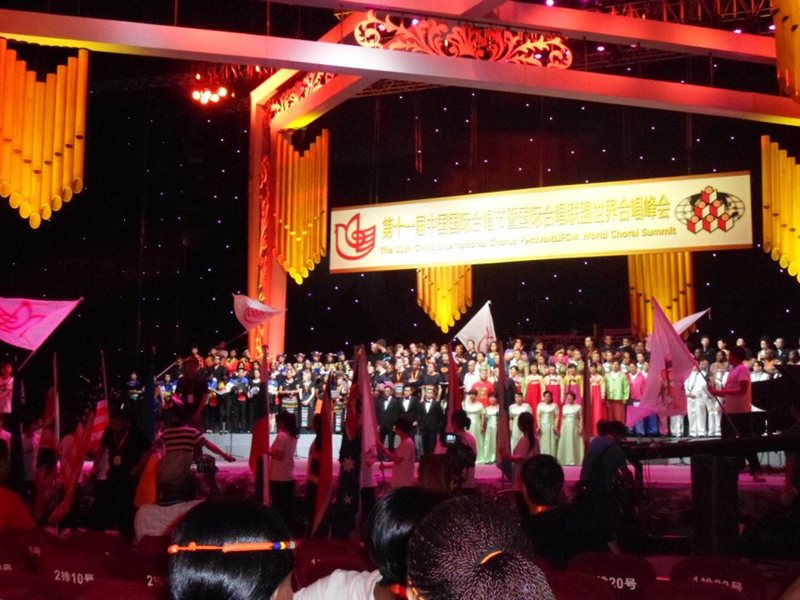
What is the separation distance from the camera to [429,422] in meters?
14.1

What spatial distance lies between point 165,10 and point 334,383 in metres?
6.31

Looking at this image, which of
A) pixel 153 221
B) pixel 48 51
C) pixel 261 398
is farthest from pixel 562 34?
pixel 153 221

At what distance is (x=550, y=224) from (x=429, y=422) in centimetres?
340

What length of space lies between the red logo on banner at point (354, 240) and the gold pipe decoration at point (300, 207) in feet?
0.97

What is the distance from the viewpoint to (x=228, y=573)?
1.57 meters

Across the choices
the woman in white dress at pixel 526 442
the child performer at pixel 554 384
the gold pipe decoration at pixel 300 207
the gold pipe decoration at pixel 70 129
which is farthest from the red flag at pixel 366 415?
the gold pipe decoration at pixel 300 207

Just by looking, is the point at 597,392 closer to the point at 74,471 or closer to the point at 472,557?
the point at 74,471

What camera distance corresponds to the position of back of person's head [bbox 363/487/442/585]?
2291 millimetres

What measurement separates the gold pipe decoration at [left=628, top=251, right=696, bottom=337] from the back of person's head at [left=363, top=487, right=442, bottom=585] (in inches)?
565

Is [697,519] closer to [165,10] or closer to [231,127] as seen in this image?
[165,10]

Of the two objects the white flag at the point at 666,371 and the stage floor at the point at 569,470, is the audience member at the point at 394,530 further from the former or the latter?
the white flag at the point at 666,371

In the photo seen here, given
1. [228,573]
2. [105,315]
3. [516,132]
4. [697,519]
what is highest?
[516,132]

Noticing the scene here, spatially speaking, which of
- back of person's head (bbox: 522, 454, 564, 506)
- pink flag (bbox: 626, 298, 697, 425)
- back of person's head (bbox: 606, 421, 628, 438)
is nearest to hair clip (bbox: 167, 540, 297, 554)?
back of person's head (bbox: 522, 454, 564, 506)

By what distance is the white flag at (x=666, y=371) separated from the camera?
999 cm
